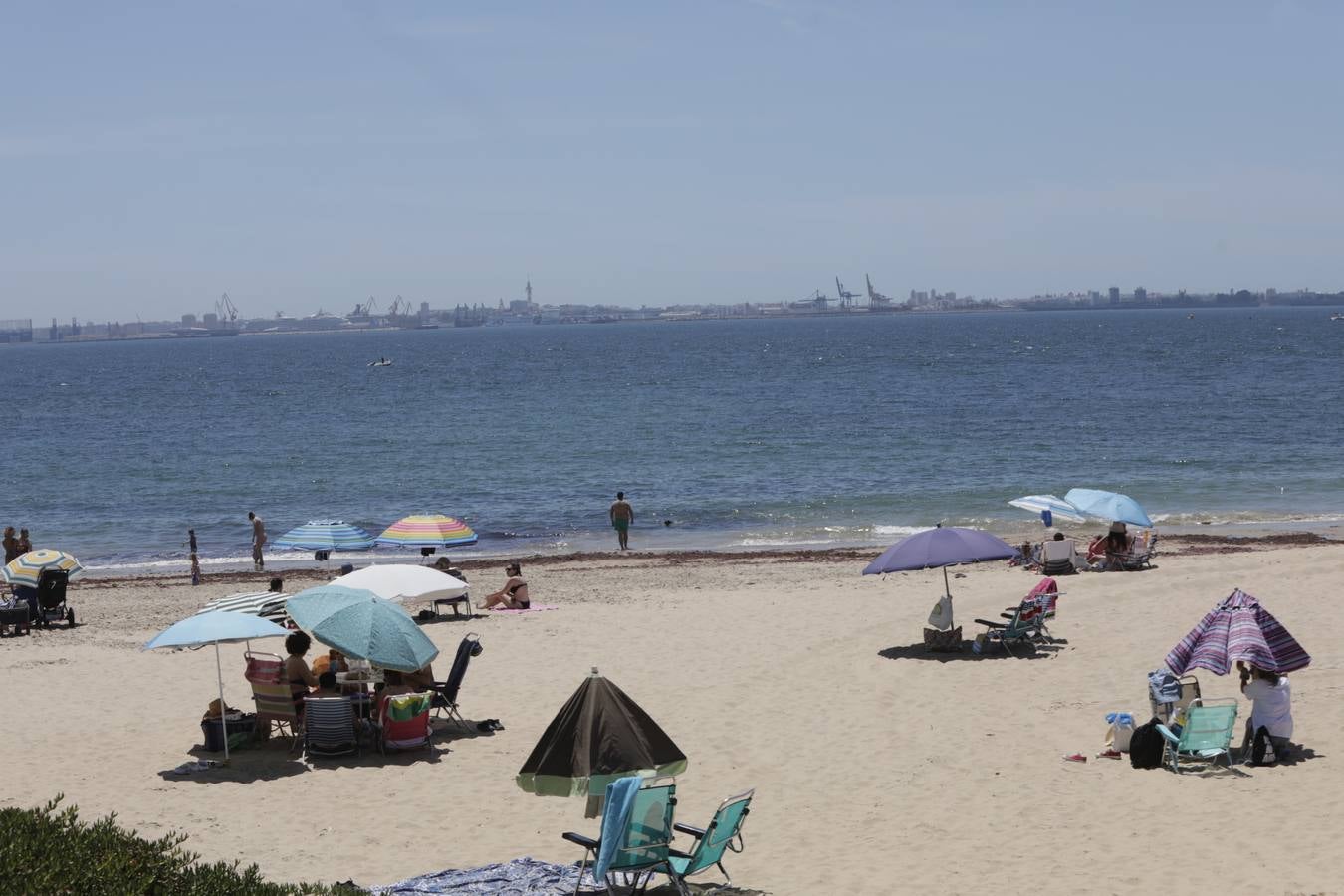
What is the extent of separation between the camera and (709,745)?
12703 mm

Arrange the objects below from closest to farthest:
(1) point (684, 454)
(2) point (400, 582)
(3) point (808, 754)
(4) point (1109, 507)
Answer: (3) point (808, 754)
(2) point (400, 582)
(4) point (1109, 507)
(1) point (684, 454)

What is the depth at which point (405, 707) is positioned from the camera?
40.8 feet

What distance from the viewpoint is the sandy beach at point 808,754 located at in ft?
31.4

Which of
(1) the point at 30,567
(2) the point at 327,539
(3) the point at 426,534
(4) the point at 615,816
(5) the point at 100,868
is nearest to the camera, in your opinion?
(5) the point at 100,868

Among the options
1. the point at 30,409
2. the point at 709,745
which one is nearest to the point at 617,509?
the point at 709,745

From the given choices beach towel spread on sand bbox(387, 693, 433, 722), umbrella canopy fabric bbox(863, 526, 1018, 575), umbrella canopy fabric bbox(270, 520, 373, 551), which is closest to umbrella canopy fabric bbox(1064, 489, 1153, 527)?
umbrella canopy fabric bbox(863, 526, 1018, 575)

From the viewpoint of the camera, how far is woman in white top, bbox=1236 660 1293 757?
37.3 ft

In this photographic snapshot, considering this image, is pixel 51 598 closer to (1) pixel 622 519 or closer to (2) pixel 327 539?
(2) pixel 327 539

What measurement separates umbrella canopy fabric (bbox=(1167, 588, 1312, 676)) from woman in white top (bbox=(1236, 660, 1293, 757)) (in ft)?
0.47

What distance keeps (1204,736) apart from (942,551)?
476 cm

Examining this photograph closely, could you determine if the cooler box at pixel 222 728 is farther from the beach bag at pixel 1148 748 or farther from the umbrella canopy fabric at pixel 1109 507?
the umbrella canopy fabric at pixel 1109 507

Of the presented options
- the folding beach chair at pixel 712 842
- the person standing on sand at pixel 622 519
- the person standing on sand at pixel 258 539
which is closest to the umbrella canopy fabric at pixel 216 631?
the folding beach chair at pixel 712 842

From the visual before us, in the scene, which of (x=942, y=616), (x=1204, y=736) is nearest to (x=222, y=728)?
(x=942, y=616)

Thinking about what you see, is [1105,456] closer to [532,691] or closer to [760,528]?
[760,528]
